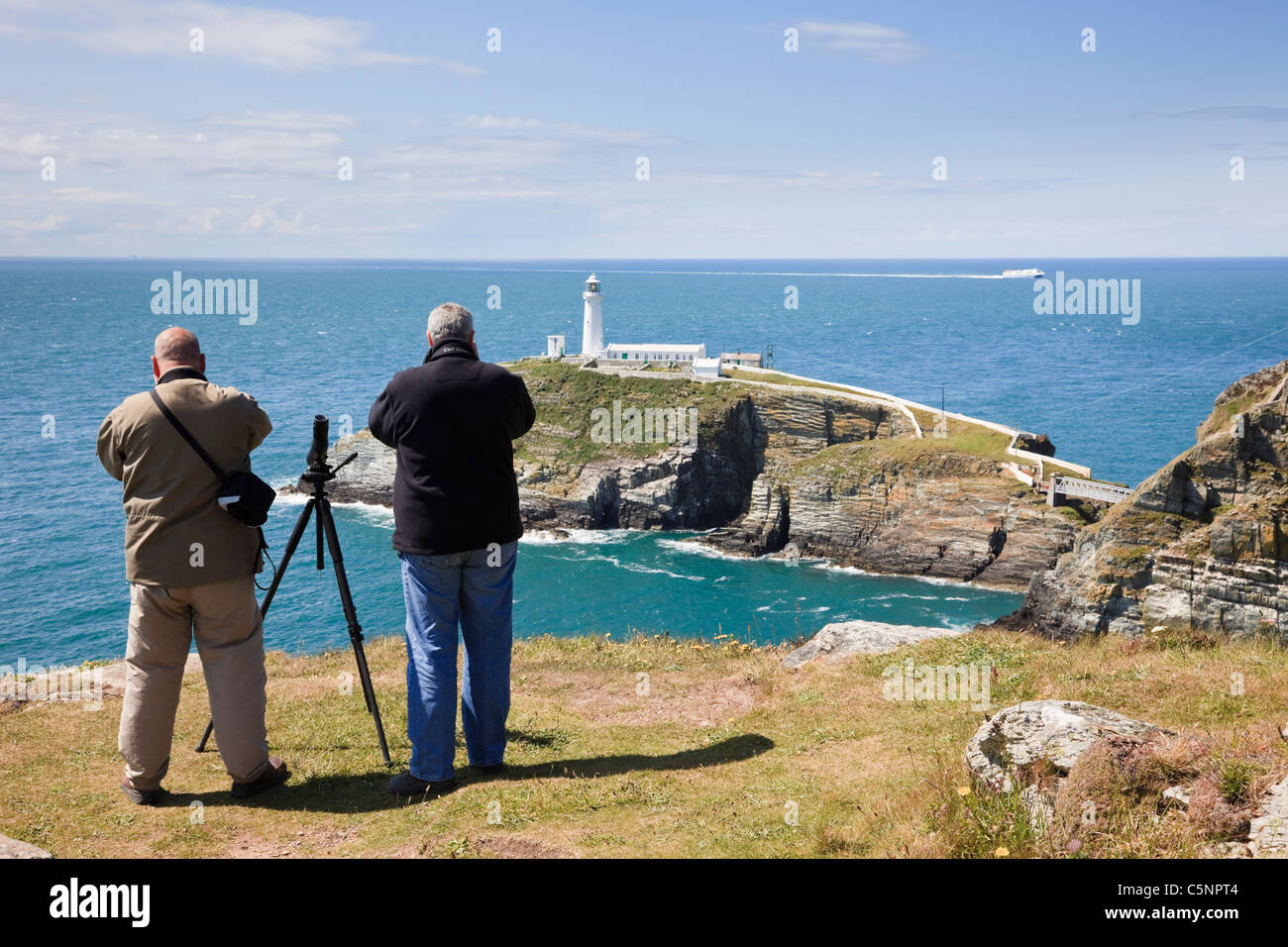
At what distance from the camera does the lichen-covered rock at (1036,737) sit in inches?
234

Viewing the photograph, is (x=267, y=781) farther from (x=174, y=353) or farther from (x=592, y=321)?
(x=592, y=321)

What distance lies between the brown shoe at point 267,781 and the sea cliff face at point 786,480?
169ft

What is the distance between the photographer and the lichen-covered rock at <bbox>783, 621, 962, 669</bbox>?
12.1 meters

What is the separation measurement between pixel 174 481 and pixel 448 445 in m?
1.98

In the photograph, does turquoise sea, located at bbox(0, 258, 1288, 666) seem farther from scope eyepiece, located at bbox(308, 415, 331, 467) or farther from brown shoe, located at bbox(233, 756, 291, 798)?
scope eyepiece, located at bbox(308, 415, 331, 467)

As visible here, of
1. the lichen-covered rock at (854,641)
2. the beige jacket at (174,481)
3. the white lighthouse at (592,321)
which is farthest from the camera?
the white lighthouse at (592,321)

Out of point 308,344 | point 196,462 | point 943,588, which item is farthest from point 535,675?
point 308,344

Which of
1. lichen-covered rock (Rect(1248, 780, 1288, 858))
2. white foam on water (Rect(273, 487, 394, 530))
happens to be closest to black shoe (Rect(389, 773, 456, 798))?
lichen-covered rock (Rect(1248, 780, 1288, 858))

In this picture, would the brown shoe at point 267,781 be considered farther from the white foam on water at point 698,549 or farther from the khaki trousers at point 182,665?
the white foam on water at point 698,549

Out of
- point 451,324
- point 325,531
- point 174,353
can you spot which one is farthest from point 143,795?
point 451,324

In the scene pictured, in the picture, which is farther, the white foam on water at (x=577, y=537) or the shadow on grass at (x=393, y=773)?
the white foam on water at (x=577, y=537)

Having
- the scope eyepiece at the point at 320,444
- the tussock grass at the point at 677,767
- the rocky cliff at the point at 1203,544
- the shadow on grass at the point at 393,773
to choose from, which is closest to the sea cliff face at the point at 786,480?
the rocky cliff at the point at 1203,544

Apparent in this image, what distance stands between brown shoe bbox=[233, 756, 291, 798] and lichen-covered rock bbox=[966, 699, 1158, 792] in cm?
545

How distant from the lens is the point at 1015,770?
19.6ft
